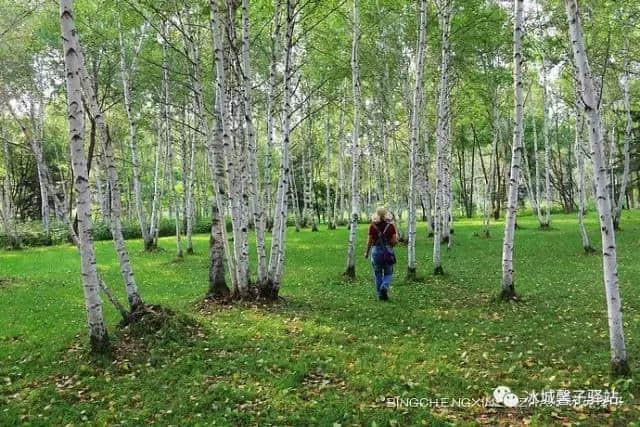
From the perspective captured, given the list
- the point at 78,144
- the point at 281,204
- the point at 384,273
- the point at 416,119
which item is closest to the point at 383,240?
the point at 384,273

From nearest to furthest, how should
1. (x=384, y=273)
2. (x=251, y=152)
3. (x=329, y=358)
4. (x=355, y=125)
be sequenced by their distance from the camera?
(x=329, y=358)
(x=251, y=152)
(x=384, y=273)
(x=355, y=125)

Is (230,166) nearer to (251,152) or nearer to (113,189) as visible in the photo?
(251,152)

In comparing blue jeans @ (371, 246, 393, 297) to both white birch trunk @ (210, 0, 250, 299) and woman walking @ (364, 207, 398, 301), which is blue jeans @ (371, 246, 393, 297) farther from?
white birch trunk @ (210, 0, 250, 299)

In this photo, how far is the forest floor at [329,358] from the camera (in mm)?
4781

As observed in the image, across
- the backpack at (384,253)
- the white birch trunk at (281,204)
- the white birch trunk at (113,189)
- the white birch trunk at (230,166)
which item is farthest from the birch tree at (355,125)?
the white birch trunk at (113,189)

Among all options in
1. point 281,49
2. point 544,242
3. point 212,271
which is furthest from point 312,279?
point 544,242

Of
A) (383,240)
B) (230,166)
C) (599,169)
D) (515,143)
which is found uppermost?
(515,143)

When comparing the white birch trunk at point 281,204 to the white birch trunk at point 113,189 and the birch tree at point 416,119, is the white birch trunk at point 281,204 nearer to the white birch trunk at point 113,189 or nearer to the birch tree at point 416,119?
the white birch trunk at point 113,189

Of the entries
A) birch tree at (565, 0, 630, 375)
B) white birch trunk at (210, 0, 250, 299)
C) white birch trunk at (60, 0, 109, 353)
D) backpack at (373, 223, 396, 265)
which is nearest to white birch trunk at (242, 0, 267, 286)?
white birch trunk at (210, 0, 250, 299)

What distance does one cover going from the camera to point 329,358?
6262 millimetres

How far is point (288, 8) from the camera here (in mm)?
8867

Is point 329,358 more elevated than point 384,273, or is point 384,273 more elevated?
point 384,273

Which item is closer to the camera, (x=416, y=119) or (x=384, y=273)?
(x=384, y=273)

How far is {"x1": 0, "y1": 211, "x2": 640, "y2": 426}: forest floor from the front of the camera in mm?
4781
